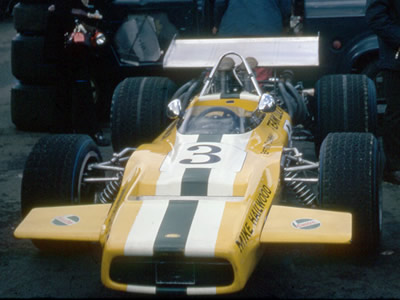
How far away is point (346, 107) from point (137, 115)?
1842 mm

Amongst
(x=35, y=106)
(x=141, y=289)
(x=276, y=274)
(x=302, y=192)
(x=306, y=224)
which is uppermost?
(x=306, y=224)

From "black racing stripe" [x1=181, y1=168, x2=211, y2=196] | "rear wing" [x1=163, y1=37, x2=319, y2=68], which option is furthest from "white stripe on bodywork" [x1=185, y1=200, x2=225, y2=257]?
"rear wing" [x1=163, y1=37, x2=319, y2=68]

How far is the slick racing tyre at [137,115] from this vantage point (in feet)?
21.3

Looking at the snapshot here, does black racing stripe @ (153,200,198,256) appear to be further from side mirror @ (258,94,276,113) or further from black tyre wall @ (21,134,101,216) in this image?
side mirror @ (258,94,276,113)

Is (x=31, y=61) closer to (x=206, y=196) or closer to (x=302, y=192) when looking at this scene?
(x=302, y=192)

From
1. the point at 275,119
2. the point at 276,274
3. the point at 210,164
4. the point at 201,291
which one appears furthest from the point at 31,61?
the point at 201,291

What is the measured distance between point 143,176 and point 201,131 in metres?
0.71

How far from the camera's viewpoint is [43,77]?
8.69 m

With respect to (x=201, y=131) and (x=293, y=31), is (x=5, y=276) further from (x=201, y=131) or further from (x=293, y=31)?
(x=293, y=31)

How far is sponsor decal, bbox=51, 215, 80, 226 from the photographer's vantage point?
421 centimetres

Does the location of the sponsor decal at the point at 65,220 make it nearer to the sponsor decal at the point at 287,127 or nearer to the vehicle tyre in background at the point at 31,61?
the sponsor decal at the point at 287,127

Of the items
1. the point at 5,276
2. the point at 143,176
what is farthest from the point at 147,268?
the point at 5,276

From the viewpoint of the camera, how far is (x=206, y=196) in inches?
168

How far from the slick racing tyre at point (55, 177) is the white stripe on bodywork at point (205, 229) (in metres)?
1.12
